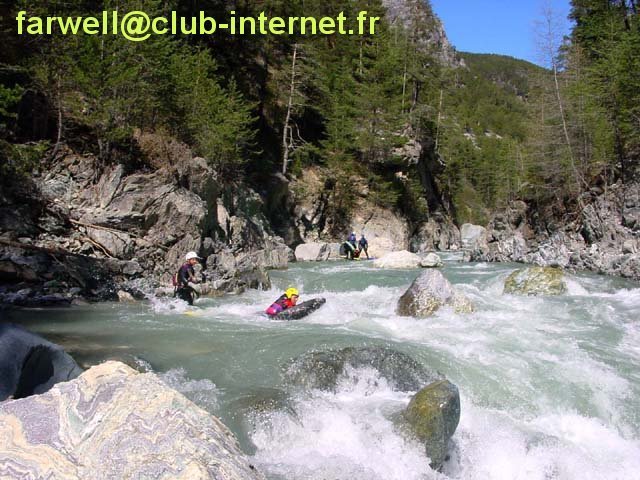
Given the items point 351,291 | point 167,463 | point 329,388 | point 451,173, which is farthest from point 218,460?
point 451,173

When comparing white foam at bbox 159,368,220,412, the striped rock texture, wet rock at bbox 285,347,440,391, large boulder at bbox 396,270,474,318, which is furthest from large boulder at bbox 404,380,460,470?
large boulder at bbox 396,270,474,318

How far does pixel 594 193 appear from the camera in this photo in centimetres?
2156

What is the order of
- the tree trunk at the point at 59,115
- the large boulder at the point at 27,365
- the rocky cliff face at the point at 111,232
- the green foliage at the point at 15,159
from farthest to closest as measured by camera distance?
the tree trunk at the point at 59,115, the green foliage at the point at 15,159, the rocky cliff face at the point at 111,232, the large boulder at the point at 27,365

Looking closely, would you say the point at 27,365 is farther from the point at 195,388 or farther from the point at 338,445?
the point at 338,445

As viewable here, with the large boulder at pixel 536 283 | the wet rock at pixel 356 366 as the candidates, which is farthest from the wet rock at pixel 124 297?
the large boulder at pixel 536 283

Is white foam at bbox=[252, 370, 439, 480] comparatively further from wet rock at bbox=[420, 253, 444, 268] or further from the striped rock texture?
wet rock at bbox=[420, 253, 444, 268]

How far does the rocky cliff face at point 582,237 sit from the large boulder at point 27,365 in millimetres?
16139

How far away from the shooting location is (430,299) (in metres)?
10.4

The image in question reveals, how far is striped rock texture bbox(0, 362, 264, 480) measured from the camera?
8.41ft

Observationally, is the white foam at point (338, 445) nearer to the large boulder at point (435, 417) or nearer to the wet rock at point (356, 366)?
the large boulder at point (435, 417)

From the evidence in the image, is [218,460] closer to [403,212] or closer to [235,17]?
[235,17]

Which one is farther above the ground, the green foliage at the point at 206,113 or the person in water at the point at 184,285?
the green foliage at the point at 206,113

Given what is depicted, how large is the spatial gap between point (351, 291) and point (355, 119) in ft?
66.1

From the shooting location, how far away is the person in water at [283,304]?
1000 centimetres
